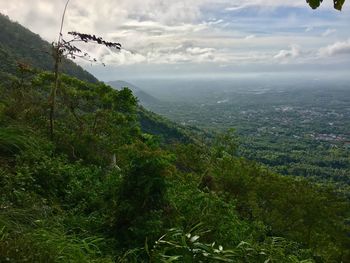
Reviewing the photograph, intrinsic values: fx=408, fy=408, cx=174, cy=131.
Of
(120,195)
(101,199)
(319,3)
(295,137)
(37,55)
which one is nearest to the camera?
(319,3)

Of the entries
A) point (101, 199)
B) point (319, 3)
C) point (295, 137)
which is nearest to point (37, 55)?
point (101, 199)

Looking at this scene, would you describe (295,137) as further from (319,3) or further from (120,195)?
(319,3)

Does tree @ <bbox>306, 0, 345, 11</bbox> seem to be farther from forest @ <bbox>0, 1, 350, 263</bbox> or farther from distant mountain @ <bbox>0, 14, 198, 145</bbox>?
distant mountain @ <bbox>0, 14, 198, 145</bbox>

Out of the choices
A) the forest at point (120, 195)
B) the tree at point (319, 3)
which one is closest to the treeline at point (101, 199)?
the forest at point (120, 195)

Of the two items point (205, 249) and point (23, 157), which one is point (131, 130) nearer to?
point (23, 157)

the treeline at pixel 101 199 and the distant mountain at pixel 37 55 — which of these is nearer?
the treeline at pixel 101 199

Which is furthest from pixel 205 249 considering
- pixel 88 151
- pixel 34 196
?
pixel 88 151

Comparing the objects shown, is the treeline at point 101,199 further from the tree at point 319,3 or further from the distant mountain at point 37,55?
the distant mountain at point 37,55

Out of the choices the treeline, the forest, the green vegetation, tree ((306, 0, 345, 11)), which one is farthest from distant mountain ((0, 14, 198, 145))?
tree ((306, 0, 345, 11))

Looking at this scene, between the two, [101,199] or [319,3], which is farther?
[101,199]
